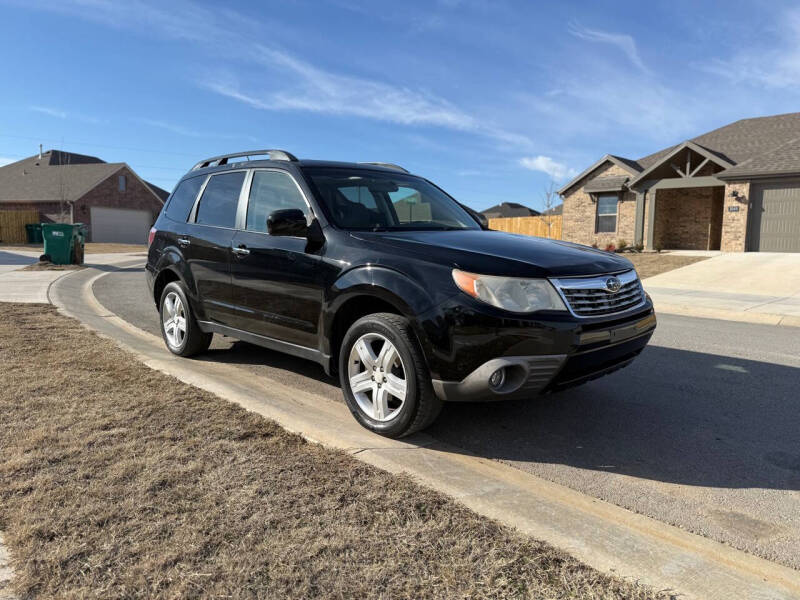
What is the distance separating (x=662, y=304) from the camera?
10836 millimetres

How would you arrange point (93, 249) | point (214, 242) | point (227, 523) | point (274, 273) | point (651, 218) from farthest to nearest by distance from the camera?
point (93, 249)
point (651, 218)
point (214, 242)
point (274, 273)
point (227, 523)

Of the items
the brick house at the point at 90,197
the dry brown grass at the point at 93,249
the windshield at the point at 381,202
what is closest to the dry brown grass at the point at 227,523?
the windshield at the point at 381,202

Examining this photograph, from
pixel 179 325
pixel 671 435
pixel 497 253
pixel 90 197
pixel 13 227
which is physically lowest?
pixel 671 435

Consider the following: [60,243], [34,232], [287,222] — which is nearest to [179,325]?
[287,222]

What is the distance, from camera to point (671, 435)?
3836 millimetres

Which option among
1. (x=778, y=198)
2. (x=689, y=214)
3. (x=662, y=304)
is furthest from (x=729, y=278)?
(x=689, y=214)

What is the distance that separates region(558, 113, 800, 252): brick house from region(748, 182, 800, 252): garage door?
3cm

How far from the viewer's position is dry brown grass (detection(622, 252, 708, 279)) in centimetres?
1756

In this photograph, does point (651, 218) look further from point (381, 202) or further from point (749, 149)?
A: point (381, 202)

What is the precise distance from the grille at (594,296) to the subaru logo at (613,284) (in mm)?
12

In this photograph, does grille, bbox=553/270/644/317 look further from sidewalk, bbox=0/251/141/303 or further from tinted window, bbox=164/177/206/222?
sidewalk, bbox=0/251/141/303

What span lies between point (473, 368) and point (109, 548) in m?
1.88

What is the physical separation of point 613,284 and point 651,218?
874 inches

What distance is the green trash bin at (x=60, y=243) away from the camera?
17.8 m
